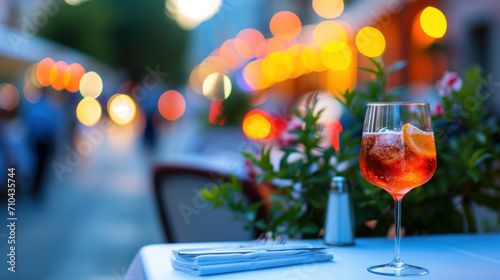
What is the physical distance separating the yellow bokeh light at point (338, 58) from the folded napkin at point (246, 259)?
698 inches

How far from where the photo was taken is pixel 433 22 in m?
12.3

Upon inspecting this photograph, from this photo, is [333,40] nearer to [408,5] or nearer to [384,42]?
[384,42]

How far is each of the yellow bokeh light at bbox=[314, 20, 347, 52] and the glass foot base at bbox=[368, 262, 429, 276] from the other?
18.6 meters

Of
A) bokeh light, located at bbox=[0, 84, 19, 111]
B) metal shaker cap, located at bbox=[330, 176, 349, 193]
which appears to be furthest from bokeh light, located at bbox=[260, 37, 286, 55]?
metal shaker cap, located at bbox=[330, 176, 349, 193]

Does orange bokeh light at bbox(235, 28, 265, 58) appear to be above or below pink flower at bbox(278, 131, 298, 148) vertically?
above

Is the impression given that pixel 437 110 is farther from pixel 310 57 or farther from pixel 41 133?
pixel 310 57

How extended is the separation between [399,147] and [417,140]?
0.15 ft

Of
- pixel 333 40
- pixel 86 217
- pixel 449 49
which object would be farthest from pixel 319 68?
pixel 86 217

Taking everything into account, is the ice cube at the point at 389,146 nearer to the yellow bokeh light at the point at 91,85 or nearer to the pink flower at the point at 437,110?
the pink flower at the point at 437,110

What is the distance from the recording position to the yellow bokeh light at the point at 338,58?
64.7ft

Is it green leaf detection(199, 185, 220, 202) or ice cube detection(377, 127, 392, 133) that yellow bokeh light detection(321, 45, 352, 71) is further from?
ice cube detection(377, 127, 392, 133)

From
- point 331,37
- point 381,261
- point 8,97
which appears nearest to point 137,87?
point 331,37

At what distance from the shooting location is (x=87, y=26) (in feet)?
90.2

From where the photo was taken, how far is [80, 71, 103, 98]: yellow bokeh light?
29.3m
